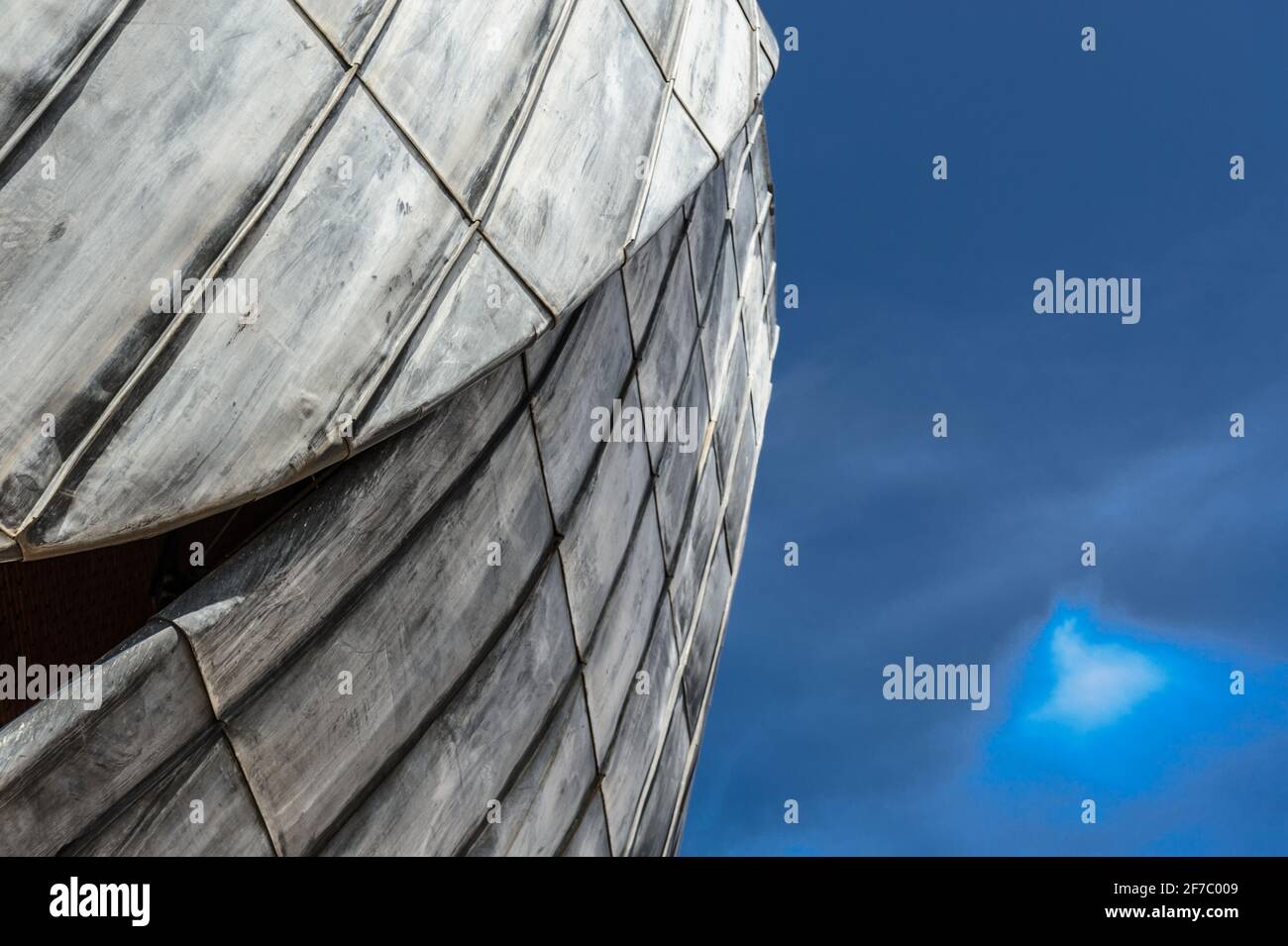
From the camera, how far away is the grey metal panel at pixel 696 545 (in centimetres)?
1277

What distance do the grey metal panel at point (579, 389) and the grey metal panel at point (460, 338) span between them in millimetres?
1315

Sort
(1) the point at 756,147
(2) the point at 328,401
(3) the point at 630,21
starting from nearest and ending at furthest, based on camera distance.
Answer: (2) the point at 328,401 < (3) the point at 630,21 < (1) the point at 756,147

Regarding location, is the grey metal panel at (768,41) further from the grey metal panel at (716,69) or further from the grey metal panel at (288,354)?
the grey metal panel at (288,354)

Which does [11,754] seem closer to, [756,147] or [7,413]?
[7,413]

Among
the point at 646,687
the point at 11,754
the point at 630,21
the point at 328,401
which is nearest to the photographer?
the point at 11,754

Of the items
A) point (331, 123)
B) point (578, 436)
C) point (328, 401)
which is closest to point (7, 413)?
point (328, 401)

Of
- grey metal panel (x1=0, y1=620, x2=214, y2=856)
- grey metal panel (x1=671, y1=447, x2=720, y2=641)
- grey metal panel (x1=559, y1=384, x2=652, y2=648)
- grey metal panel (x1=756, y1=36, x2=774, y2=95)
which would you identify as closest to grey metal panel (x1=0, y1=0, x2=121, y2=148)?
grey metal panel (x1=0, y1=620, x2=214, y2=856)

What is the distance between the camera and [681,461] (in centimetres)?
1250

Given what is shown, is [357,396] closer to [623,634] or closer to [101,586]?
[101,586]

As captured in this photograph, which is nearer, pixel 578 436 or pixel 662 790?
pixel 578 436

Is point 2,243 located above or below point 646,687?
above

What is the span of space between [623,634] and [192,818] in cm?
502

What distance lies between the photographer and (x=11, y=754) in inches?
232

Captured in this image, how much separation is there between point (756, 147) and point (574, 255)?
8348 millimetres
